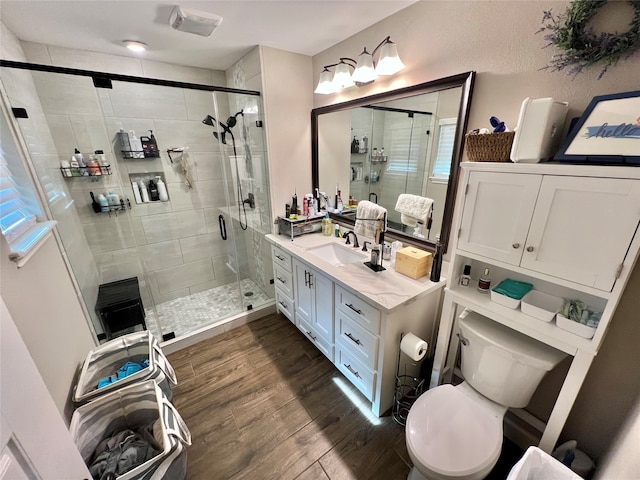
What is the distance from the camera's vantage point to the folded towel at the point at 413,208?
66.4 inches

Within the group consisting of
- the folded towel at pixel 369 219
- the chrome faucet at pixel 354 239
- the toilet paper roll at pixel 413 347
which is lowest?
the toilet paper roll at pixel 413 347

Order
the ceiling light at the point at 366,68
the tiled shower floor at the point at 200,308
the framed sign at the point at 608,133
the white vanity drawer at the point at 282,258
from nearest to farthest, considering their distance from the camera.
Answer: the framed sign at the point at 608,133 → the ceiling light at the point at 366,68 → the white vanity drawer at the point at 282,258 → the tiled shower floor at the point at 200,308

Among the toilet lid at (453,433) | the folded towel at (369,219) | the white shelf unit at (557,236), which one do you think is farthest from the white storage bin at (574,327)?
the folded towel at (369,219)

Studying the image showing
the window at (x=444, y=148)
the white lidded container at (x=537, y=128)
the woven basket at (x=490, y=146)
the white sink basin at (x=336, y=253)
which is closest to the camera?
the white lidded container at (x=537, y=128)

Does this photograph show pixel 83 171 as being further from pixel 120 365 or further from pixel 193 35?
pixel 120 365

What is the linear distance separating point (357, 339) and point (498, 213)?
1031mm

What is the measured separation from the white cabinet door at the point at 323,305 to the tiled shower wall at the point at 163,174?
3.29ft

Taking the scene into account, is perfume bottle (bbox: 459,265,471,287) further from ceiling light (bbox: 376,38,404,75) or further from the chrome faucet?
ceiling light (bbox: 376,38,404,75)

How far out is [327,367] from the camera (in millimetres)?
1994

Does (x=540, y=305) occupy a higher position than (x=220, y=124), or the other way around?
(x=220, y=124)

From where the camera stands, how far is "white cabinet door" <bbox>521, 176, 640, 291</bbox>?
2.68 ft

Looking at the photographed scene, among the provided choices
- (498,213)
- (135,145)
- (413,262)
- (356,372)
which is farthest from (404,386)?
(135,145)

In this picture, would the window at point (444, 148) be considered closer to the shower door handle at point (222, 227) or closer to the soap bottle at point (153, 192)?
the shower door handle at point (222, 227)

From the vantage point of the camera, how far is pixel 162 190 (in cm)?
261
